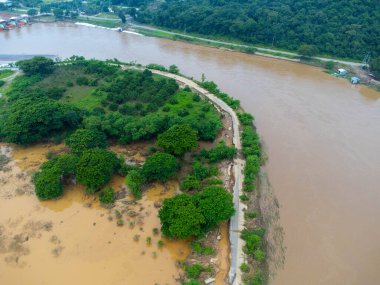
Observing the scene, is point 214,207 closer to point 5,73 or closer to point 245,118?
point 245,118

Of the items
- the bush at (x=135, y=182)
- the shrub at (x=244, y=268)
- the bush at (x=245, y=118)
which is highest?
the bush at (x=245, y=118)

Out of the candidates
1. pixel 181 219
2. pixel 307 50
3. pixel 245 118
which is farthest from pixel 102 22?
pixel 181 219

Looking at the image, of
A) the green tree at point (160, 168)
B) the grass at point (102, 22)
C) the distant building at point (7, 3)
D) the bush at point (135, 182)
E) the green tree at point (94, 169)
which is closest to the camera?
the green tree at point (94, 169)

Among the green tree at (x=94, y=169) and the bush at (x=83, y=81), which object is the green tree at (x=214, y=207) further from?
the bush at (x=83, y=81)

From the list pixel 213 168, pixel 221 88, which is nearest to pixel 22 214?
pixel 213 168

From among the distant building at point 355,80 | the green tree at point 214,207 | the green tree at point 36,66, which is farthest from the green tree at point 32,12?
the green tree at point 214,207

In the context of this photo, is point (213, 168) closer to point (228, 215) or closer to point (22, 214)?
point (228, 215)

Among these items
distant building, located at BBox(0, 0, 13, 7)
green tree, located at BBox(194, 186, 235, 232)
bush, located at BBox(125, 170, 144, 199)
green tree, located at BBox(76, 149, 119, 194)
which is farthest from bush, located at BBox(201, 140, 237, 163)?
distant building, located at BBox(0, 0, 13, 7)
